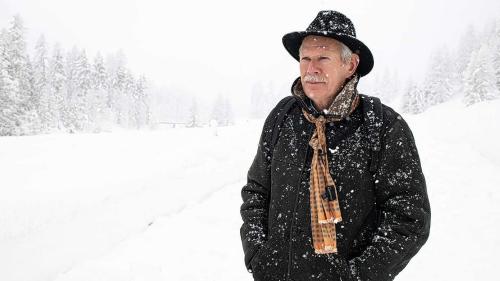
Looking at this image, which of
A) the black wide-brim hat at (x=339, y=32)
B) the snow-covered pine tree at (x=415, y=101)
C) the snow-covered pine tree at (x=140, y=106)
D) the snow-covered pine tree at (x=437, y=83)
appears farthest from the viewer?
the snow-covered pine tree at (x=437, y=83)

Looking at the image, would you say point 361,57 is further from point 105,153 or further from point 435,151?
point 435,151

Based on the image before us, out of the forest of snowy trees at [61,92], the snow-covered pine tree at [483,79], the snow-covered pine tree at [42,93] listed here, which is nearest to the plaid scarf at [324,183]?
the forest of snowy trees at [61,92]

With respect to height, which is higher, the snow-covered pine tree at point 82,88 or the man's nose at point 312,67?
the snow-covered pine tree at point 82,88

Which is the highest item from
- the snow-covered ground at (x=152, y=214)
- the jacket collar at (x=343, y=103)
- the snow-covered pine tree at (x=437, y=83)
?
the snow-covered pine tree at (x=437, y=83)

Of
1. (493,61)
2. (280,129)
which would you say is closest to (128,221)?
(280,129)

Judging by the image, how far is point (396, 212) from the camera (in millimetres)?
2174

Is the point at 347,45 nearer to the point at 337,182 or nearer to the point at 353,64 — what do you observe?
the point at 353,64

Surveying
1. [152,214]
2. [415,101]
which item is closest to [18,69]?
[152,214]

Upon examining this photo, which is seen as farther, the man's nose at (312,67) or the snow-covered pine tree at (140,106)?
the snow-covered pine tree at (140,106)

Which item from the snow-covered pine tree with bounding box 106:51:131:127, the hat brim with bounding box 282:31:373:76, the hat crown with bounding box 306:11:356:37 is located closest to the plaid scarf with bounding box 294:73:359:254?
the hat brim with bounding box 282:31:373:76

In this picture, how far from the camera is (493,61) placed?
4897 cm

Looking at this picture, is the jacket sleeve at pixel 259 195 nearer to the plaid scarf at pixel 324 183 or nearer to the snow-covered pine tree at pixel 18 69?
the plaid scarf at pixel 324 183

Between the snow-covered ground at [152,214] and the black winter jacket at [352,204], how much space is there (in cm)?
305

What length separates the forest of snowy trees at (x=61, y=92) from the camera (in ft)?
105
